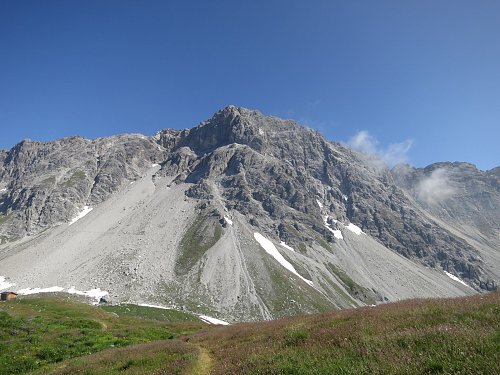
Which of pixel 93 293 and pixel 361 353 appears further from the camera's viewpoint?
pixel 93 293

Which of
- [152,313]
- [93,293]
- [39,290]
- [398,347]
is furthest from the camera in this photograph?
[39,290]

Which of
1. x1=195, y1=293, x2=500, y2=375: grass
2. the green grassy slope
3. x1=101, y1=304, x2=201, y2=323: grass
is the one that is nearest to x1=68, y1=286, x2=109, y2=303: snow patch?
x1=101, y1=304, x2=201, y2=323: grass

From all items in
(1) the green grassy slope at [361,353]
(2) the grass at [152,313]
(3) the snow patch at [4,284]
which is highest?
(1) the green grassy slope at [361,353]

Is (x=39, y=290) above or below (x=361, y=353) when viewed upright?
below

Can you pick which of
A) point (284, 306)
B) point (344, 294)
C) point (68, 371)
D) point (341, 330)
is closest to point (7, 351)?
point (68, 371)

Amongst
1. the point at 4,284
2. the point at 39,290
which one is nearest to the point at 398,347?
the point at 39,290

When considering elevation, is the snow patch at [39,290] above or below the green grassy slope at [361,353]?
below

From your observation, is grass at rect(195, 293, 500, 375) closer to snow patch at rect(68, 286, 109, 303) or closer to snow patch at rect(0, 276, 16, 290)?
snow patch at rect(68, 286, 109, 303)

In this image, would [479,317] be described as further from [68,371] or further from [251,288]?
[251,288]

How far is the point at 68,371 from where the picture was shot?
16.2m

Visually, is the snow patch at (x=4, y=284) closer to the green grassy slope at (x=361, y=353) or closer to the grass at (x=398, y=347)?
the green grassy slope at (x=361, y=353)

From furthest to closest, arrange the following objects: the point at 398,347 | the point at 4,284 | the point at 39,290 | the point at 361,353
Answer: the point at 4,284 → the point at 39,290 → the point at 361,353 → the point at 398,347

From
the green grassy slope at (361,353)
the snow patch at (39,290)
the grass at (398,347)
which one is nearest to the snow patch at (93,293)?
the snow patch at (39,290)

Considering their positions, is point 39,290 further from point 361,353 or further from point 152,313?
point 361,353
